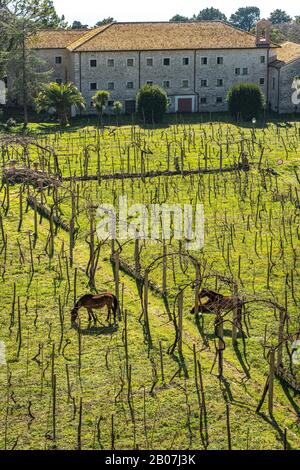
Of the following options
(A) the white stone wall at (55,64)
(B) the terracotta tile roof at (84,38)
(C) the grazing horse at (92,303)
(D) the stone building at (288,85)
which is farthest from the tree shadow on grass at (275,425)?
(A) the white stone wall at (55,64)

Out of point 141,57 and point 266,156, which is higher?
point 141,57

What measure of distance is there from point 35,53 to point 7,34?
257 cm

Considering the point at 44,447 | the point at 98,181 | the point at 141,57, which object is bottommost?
the point at 44,447

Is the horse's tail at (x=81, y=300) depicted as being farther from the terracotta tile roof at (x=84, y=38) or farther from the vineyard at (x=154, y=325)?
the terracotta tile roof at (x=84, y=38)

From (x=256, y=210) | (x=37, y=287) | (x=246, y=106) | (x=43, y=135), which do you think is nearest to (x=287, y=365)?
(x=37, y=287)

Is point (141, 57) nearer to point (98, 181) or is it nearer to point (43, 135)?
point (43, 135)

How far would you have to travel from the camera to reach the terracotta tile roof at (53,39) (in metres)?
63.9

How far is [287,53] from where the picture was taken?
6444cm

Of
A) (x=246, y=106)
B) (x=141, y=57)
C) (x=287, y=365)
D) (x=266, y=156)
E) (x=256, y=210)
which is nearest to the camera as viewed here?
(x=287, y=365)

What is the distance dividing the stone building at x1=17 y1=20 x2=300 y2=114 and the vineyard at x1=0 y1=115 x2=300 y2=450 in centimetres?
2281

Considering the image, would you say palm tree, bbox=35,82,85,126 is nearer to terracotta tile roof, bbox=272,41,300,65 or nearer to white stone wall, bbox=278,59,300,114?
white stone wall, bbox=278,59,300,114

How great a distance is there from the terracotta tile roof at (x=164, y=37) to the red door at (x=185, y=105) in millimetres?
3659

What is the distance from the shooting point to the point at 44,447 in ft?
56.5

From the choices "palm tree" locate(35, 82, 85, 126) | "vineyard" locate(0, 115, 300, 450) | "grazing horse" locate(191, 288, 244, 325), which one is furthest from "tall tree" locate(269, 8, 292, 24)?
"grazing horse" locate(191, 288, 244, 325)
